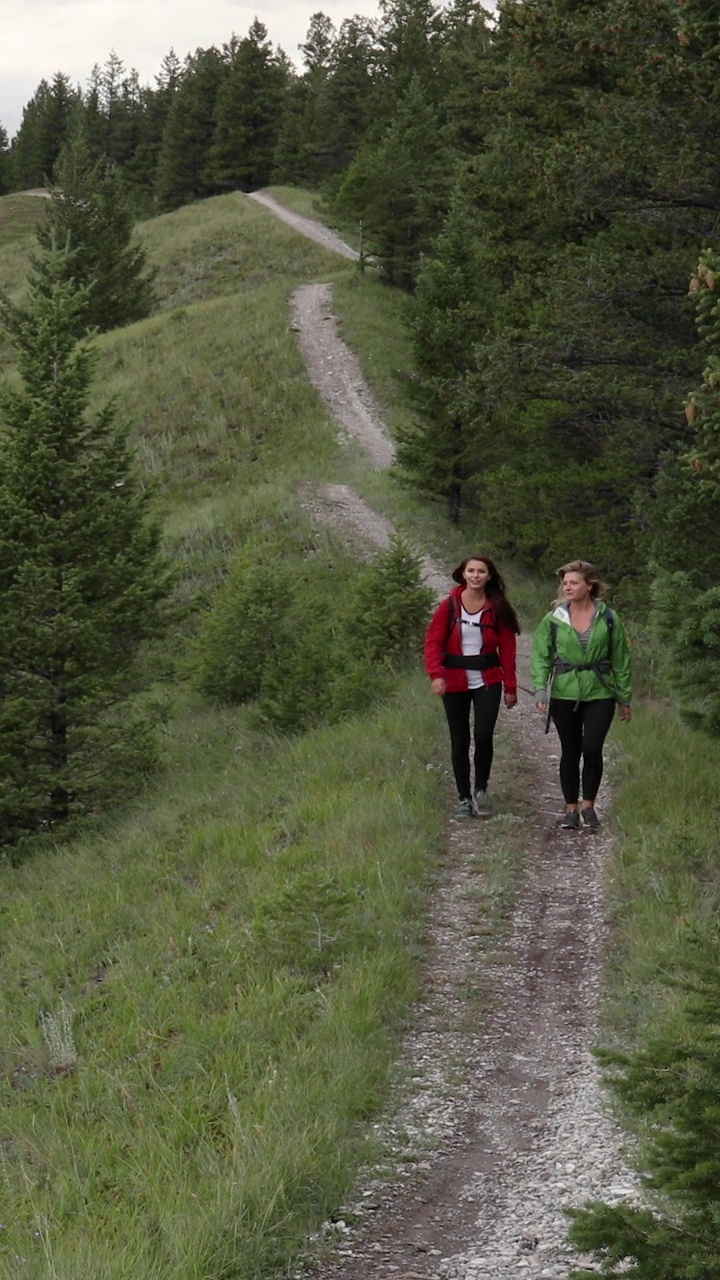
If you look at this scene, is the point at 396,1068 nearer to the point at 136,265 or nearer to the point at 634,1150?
the point at 634,1150

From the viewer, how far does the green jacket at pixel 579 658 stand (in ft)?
28.1

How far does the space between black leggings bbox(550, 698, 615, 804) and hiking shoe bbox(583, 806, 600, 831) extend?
0.10 metres

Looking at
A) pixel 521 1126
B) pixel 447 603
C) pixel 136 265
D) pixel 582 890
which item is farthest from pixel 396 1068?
pixel 136 265

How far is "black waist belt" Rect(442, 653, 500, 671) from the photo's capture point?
9.11 m

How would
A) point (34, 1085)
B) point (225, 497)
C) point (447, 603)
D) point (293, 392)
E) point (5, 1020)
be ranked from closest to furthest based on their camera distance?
point (34, 1085) < point (5, 1020) < point (447, 603) < point (225, 497) < point (293, 392)

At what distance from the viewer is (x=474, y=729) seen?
9219 millimetres

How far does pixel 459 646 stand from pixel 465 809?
51.0 inches

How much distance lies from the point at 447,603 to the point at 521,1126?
479 cm

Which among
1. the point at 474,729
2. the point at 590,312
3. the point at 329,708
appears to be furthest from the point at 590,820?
the point at 590,312

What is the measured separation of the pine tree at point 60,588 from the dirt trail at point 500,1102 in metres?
5.75

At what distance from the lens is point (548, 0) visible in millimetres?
14812

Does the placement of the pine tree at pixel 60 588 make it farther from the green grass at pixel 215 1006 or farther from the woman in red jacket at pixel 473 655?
the woman in red jacket at pixel 473 655

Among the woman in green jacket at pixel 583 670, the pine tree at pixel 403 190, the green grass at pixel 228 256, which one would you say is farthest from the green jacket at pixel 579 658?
the green grass at pixel 228 256

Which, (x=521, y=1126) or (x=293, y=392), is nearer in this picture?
(x=521, y=1126)
